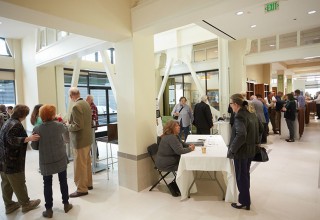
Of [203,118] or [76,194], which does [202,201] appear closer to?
[76,194]

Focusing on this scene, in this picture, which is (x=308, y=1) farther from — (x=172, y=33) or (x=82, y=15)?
(x=172, y=33)

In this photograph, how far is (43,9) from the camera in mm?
2520

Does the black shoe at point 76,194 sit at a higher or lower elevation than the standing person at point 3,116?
lower

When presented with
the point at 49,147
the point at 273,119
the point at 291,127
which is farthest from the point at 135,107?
the point at 273,119

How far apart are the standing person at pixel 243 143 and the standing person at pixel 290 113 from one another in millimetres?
4336

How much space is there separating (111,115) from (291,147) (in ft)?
26.6

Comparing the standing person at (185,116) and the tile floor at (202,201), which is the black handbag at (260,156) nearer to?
the tile floor at (202,201)

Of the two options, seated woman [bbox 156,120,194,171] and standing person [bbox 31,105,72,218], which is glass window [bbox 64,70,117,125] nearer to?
standing person [bbox 31,105,72,218]

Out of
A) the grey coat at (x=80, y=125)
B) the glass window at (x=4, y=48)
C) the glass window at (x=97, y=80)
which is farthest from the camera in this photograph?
the glass window at (x=97, y=80)

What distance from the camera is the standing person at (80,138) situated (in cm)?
328

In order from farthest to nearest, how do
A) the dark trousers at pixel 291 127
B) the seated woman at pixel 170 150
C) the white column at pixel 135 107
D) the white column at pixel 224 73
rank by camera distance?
the white column at pixel 224 73
the dark trousers at pixel 291 127
the white column at pixel 135 107
the seated woman at pixel 170 150

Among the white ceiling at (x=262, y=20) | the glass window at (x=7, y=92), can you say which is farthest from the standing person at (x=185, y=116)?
the glass window at (x=7, y=92)

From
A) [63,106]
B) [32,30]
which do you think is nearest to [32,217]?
[63,106]

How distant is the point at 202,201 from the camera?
10.1 ft
